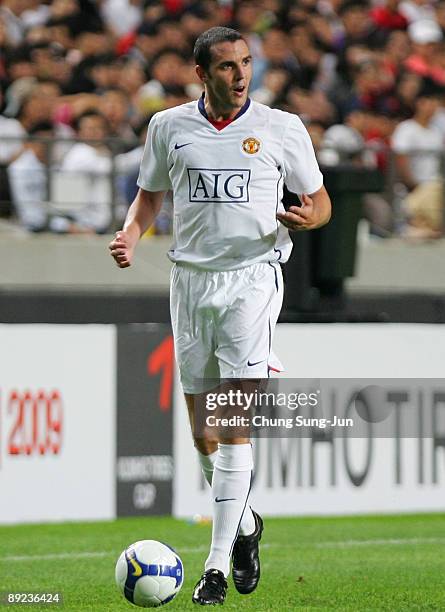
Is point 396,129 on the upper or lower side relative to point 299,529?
upper

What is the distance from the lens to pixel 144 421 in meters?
10.7

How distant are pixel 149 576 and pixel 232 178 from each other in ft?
5.64

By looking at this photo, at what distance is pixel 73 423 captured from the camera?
1045 cm

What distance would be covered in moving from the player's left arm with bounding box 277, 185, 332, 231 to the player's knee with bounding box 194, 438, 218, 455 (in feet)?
3.65

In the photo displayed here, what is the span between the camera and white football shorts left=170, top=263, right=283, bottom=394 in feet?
20.5

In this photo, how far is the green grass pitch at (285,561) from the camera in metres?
6.43

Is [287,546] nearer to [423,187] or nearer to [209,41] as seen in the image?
[209,41]

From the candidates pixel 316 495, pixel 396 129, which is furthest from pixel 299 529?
pixel 396 129

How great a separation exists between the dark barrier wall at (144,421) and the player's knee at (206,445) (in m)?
3.94

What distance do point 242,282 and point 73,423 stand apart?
442cm

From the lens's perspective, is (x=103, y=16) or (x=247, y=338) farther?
(x=103, y=16)

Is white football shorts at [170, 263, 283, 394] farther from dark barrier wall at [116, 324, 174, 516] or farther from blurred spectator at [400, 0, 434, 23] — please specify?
blurred spectator at [400, 0, 434, 23]

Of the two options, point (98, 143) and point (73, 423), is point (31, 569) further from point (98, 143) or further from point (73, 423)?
point (98, 143)

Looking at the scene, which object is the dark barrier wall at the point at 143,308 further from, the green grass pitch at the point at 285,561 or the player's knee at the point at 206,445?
the player's knee at the point at 206,445
